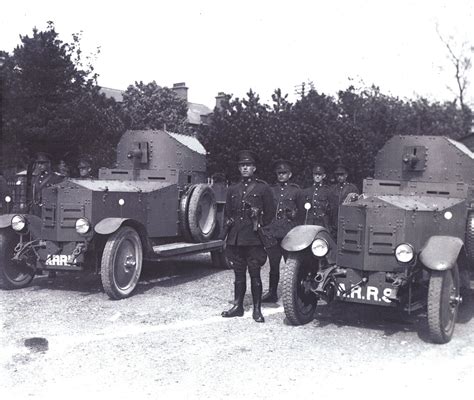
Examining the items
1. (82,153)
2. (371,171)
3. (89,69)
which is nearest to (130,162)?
(371,171)

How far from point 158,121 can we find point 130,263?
29.5m

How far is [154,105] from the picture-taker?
39.4 metres

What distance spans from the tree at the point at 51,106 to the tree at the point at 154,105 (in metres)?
12.0

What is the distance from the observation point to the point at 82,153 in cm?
2111

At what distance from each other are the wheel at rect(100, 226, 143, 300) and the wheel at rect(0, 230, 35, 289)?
5.20 ft

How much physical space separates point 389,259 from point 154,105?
3398 centimetres

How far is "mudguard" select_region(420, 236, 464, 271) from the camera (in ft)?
20.7

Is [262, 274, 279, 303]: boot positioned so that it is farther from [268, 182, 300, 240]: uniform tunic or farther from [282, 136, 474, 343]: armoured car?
[282, 136, 474, 343]: armoured car

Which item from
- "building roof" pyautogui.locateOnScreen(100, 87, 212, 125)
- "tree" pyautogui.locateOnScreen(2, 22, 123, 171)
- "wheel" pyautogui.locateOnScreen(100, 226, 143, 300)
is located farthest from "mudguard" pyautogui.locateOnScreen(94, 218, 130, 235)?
"building roof" pyautogui.locateOnScreen(100, 87, 212, 125)

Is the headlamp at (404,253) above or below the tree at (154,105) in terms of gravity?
below

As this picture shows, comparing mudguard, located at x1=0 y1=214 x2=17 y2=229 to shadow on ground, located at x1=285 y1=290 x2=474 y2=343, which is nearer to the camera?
shadow on ground, located at x1=285 y1=290 x2=474 y2=343

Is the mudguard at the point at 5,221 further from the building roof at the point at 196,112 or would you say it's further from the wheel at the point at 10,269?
the building roof at the point at 196,112

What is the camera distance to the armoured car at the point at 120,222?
858cm

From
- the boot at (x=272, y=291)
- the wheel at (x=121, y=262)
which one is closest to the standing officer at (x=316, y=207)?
the boot at (x=272, y=291)
